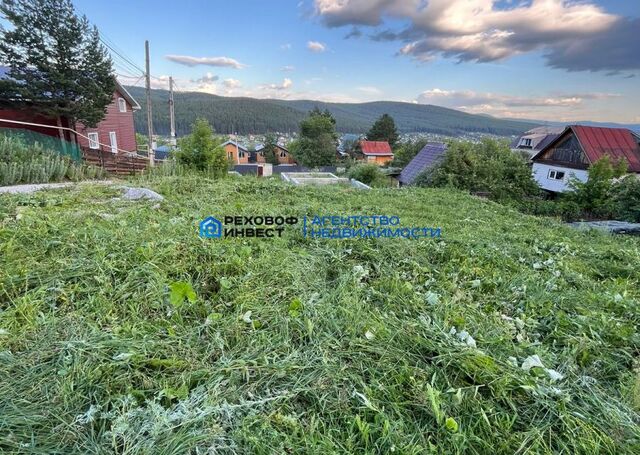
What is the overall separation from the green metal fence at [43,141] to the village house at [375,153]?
94.3 ft

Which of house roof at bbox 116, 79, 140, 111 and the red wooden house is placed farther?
house roof at bbox 116, 79, 140, 111

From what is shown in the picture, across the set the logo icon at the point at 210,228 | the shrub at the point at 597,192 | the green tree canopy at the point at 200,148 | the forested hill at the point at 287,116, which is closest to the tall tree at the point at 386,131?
the forested hill at the point at 287,116

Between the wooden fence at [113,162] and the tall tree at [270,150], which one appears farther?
the tall tree at [270,150]

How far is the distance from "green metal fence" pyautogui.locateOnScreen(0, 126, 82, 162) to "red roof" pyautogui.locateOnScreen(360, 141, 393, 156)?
29.0 m

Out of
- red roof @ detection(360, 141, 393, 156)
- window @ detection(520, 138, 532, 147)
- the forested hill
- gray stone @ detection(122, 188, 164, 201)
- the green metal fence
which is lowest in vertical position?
gray stone @ detection(122, 188, 164, 201)

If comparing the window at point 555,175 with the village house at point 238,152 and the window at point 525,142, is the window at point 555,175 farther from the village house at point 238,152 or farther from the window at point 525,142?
the village house at point 238,152

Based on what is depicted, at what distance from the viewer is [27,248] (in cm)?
199

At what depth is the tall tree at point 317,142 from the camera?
2820 cm

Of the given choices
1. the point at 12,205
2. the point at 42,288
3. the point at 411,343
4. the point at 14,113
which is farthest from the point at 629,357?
the point at 14,113

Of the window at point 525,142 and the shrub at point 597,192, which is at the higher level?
the window at point 525,142

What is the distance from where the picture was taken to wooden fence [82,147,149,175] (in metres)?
7.97

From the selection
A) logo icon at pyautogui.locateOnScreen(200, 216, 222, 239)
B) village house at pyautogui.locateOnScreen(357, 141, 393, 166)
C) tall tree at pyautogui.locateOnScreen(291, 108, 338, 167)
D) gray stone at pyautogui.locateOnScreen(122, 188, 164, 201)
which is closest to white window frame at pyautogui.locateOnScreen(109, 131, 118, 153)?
gray stone at pyautogui.locateOnScreen(122, 188, 164, 201)

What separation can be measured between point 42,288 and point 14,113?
12.2 meters

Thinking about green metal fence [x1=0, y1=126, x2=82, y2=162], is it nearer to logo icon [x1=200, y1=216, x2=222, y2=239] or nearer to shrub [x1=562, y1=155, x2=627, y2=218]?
logo icon [x1=200, y1=216, x2=222, y2=239]
